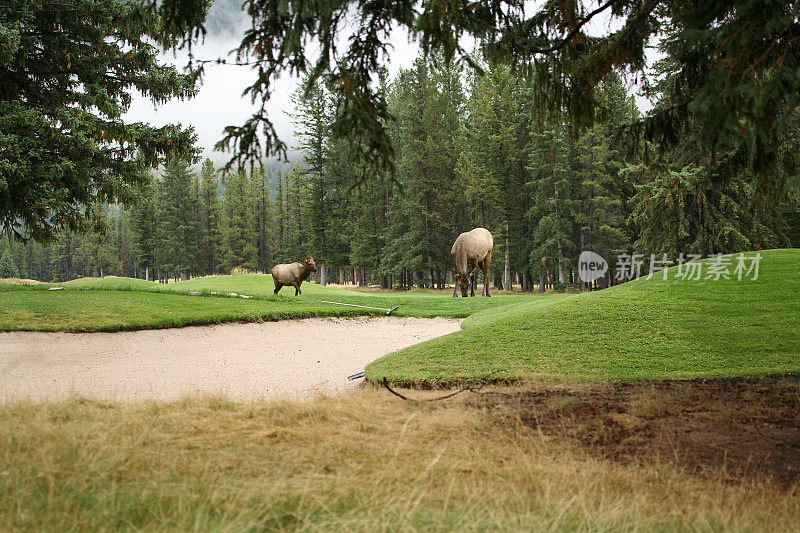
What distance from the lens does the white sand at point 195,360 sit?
6.43 meters

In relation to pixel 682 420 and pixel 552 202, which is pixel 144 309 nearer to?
pixel 682 420

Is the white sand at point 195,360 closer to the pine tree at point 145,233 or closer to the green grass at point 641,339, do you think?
the green grass at point 641,339

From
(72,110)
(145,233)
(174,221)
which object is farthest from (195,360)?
(145,233)

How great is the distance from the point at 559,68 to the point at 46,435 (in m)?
5.27

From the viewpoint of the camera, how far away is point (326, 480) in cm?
222

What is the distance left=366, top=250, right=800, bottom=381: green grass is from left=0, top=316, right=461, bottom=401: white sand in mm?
1433

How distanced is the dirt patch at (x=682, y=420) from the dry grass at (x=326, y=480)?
236mm

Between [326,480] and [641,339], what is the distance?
20.7 ft

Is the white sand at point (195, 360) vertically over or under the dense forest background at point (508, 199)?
under

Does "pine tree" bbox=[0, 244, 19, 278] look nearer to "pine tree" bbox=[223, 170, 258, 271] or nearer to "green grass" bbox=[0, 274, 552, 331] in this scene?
"pine tree" bbox=[223, 170, 258, 271]

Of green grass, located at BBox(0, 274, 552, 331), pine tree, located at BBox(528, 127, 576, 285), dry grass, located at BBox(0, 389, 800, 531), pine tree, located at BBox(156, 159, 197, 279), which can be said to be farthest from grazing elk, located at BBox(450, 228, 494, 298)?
pine tree, located at BBox(156, 159, 197, 279)

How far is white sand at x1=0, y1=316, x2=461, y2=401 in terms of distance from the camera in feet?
21.1

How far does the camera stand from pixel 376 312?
46.1ft

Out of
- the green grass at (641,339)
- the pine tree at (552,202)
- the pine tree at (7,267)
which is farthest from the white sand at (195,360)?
the pine tree at (7,267)
